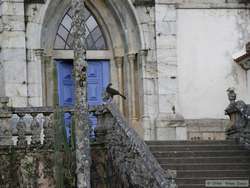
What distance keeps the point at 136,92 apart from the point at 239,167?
479 cm

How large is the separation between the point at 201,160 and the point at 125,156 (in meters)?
2.21

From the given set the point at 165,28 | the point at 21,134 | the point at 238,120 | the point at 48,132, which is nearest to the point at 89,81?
the point at 165,28

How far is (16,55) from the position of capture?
2067 cm

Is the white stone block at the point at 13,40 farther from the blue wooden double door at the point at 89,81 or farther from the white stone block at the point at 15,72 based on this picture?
the blue wooden double door at the point at 89,81

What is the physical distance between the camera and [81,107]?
1425 cm

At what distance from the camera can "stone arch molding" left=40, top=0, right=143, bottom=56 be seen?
21734 mm

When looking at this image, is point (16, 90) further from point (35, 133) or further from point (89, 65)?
point (35, 133)

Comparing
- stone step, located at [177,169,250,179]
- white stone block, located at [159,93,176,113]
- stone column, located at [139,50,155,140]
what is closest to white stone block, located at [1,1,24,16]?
stone column, located at [139,50,155,140]

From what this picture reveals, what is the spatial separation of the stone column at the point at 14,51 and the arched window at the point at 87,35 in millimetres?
1462

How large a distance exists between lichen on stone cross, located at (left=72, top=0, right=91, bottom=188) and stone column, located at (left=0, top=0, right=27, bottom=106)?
6349 millimetres

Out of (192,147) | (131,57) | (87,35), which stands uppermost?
(87,35)

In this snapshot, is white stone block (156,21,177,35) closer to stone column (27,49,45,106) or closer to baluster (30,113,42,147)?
stone column (27,49,45,106)

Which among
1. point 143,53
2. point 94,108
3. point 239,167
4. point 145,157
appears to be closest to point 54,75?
point 145,157

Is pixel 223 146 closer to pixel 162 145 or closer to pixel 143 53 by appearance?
pixel 162 145
